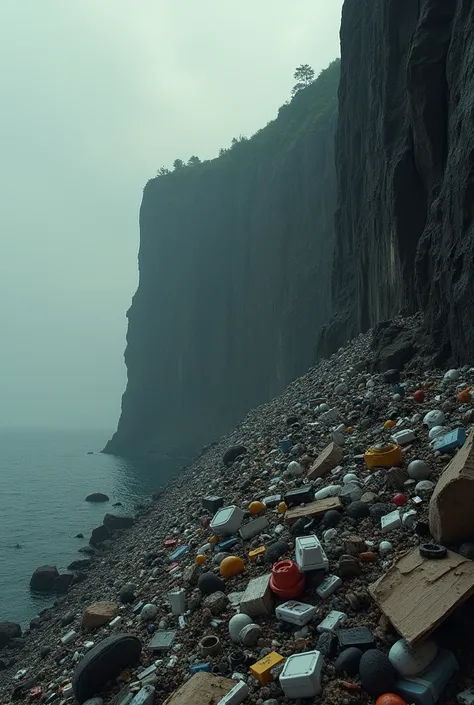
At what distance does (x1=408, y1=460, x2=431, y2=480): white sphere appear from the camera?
Result: 4.59 meters

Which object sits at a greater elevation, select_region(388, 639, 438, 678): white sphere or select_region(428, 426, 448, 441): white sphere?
select_region(428, 426, 448, 441): white sphere

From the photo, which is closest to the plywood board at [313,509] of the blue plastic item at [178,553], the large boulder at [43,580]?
the blue plastic item at [178,553]

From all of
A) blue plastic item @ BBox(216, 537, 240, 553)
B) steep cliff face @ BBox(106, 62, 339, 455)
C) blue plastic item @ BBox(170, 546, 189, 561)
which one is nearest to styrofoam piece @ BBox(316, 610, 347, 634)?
blue plastic item @ BBox(216, 537, 240, 553)

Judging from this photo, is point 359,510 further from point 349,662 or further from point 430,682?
point 430,682

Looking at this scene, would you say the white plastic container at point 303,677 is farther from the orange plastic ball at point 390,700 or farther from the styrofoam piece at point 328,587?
the styrofoam piece at point 328,587

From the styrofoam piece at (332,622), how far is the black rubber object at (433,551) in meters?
0.69

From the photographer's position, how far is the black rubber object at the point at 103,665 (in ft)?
14.1

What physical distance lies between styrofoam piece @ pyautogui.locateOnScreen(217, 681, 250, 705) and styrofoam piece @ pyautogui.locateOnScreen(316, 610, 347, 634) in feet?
2.00

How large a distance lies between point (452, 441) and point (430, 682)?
2600 mm

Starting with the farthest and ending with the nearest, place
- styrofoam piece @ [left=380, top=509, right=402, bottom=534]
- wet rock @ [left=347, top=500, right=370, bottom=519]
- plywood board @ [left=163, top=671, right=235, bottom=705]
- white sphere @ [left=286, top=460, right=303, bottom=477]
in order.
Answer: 1. white sphere @ [left=286, top=460, right=303, bottom=477]
2. wet rock @ [left=347, top=500, right=370, bottom=519]
3. styrofoam piece @ [left=380, top=509, right=402, bottom=534]
4. plywood board @ [left=163, top=671, right=235, bottom=705]

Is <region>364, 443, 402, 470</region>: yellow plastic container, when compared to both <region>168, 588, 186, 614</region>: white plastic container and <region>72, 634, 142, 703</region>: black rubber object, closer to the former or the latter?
<region>168, 588, 186, 614</region>: white plastic container

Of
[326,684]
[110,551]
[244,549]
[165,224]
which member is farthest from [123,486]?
[165,224]

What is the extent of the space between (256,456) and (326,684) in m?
7.74

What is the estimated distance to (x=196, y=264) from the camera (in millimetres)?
68500
